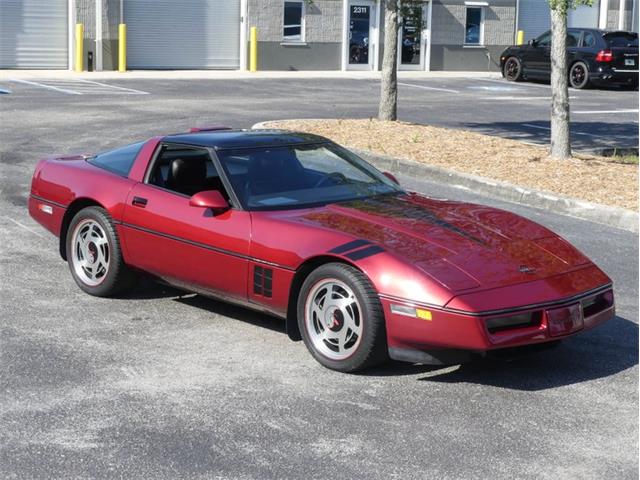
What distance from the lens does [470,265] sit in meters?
6.26

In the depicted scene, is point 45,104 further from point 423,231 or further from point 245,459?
point 245,459

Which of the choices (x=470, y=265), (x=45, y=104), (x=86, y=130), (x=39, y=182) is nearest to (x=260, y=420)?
(x=470, y=265)

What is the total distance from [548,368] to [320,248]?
1509 mm

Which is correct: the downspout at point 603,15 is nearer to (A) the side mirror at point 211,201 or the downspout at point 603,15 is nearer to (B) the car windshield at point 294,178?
(B) the car windshield at point 294,178

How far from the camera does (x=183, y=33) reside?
3666 cm

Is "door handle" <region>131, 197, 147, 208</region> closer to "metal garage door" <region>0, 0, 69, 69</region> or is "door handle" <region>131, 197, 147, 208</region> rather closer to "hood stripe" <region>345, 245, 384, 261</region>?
"hood stripe" <region>345, 245, 384, 261</region>

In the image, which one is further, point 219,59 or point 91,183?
point 219,59

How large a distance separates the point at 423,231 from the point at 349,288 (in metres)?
0.68

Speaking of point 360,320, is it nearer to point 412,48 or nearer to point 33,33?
point 33,33

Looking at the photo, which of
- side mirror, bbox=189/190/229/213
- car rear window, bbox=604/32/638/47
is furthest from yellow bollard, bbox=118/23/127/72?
side mirror, bbox=189/190/229/213

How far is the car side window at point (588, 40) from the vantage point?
3014 cm

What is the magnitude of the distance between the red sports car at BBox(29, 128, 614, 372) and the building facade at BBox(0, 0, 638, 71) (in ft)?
85.1

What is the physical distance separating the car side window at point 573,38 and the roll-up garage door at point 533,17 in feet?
38.5

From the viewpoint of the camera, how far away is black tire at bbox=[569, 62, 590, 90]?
2991 centimetres
